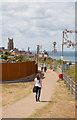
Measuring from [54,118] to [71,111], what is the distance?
117 cm

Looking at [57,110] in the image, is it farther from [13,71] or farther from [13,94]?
[13,71]

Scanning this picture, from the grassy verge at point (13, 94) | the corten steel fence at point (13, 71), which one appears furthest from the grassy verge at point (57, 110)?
the corten steel fence at point (13, 71)

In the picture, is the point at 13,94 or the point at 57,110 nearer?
the point at 57,110

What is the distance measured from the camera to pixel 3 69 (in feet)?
50.0

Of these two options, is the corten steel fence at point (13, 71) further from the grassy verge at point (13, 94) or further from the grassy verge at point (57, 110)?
the grassy verge at point (57, 110)

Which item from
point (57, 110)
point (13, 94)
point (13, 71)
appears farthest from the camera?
point (13, 71)

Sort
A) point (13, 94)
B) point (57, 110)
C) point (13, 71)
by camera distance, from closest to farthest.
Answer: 1. point (57, 110)
2. point (13, 94)
3. point (13, 71)

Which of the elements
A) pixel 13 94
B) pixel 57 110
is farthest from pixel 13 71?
pixel 57 110

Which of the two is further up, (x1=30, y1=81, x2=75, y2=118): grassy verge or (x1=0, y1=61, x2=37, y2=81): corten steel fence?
(x1=0, y1=61, x2=37, y2=81): corten steel fence

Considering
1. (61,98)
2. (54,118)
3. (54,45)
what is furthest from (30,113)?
(54,45)

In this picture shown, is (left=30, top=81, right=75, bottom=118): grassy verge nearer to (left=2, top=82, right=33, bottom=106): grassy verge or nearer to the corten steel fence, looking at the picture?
(left=2, top=82, right=33, bottom=106): grassy verge

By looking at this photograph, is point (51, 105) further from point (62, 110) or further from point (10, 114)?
point (10, 114)

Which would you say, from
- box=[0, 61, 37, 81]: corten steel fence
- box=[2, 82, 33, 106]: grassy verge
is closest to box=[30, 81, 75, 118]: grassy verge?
box=[2, 82, 33, 106]: grassy verge

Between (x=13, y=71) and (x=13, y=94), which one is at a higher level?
(x=13, y=71)
